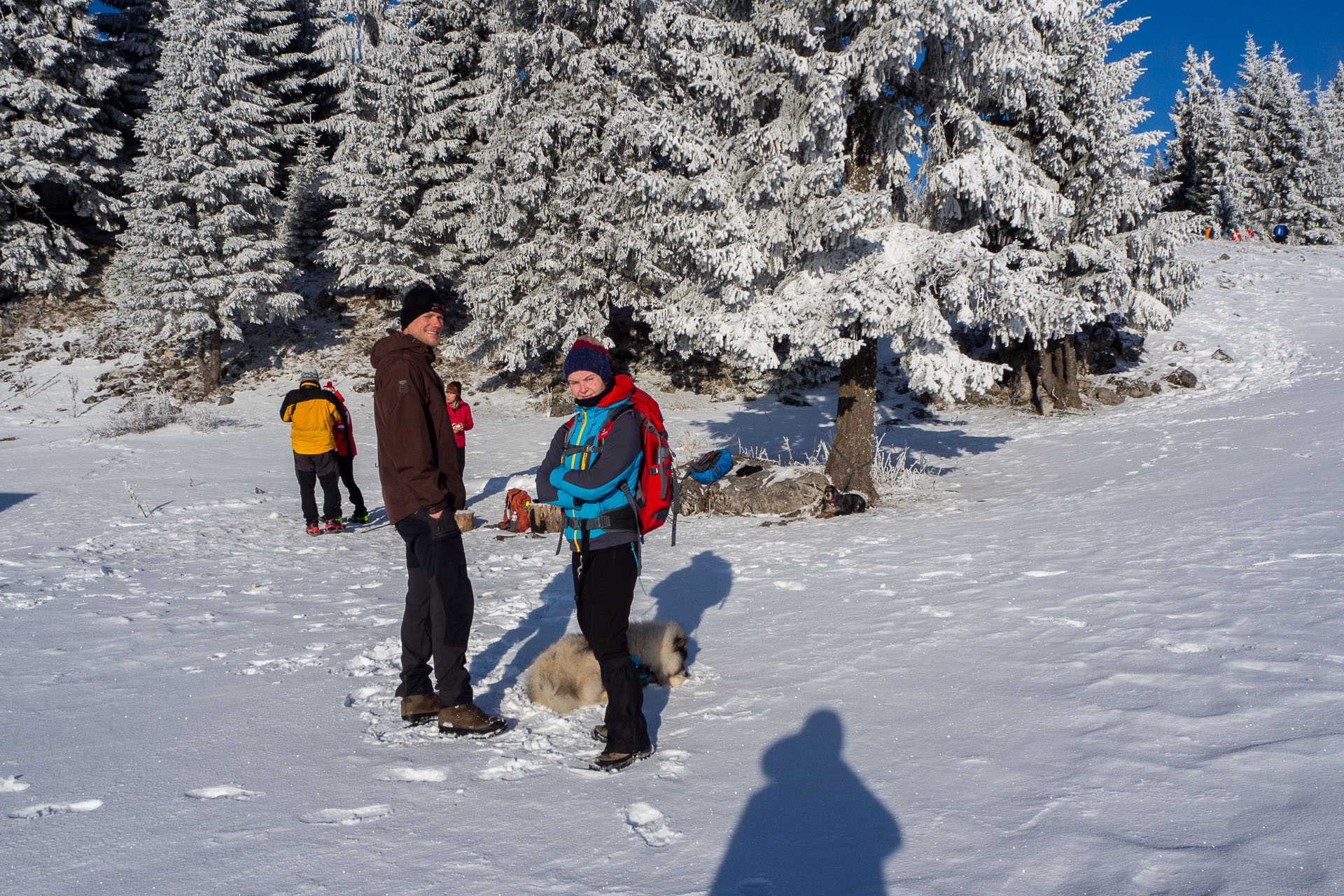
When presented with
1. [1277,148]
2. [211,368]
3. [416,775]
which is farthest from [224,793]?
[1277,148]

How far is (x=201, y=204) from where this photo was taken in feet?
70.8

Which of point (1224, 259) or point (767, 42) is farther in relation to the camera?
point (1224, 259)

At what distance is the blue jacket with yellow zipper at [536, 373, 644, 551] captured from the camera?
3738mm

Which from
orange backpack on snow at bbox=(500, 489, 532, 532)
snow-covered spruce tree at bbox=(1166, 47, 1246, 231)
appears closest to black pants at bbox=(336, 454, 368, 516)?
orange backpack on snow at bbox=(500, 489, 532, 532)

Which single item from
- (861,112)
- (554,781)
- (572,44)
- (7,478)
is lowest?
(554,781)

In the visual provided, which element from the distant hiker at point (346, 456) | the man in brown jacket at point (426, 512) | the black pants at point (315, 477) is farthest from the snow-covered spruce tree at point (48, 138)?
the man in brown jacket at point (426, 512)

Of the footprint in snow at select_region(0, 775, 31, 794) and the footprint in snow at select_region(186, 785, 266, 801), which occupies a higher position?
the footprint in snow at select_region(0, 775, 31, 794)

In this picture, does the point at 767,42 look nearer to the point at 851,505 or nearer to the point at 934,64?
the point at 934,64

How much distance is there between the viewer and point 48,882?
2660mm

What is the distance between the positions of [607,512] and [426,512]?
37.8 inches

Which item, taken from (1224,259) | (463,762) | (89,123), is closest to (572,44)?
(89,123)

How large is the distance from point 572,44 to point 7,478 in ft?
50.6

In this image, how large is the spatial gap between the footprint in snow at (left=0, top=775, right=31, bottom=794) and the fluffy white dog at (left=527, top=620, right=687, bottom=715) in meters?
2.34

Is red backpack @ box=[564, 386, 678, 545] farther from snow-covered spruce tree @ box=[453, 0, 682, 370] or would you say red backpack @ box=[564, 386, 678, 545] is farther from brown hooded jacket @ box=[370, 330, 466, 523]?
snow-covered spruce tree @ box=[453, 0, 682, 370]
